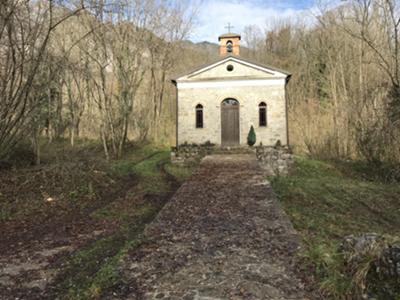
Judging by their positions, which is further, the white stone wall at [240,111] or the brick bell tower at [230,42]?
the brick bell tower at [230,42]

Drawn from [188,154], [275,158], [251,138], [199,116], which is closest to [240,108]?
[251,138]

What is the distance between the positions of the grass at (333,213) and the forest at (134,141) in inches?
1.3

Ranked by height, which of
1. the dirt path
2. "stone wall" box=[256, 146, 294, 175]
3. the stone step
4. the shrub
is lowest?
the dirt path

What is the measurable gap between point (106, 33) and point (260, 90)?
387 inches

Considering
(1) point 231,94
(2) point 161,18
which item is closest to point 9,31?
(1) point 231,94

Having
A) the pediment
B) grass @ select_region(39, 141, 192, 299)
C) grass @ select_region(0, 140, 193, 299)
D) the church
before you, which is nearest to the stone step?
grass @ select_region(39, 141, 192, 299)

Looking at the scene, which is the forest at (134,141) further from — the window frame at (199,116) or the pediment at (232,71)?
the pediment at (232,71)

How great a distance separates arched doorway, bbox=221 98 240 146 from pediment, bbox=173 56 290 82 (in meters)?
1.37

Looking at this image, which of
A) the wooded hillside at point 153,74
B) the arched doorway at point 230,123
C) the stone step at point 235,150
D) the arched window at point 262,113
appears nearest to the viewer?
the wooded hillside at point 153,74

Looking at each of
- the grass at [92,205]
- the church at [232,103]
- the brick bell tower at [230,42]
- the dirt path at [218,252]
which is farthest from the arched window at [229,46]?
the dirt path at [218,252]

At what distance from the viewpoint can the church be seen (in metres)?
A: 16.4

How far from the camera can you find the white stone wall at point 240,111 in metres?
16.4

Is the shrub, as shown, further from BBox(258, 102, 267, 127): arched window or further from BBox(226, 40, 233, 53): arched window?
BBox(226, 40, 233, 53): arched window

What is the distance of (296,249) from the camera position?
4.29 m
